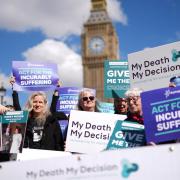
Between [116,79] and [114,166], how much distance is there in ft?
12.1

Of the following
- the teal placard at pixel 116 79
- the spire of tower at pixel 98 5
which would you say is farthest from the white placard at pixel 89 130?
the spire of tower at pixel 98 5

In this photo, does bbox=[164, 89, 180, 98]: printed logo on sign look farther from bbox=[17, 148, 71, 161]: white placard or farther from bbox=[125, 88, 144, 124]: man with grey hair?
bbox=[17, 148, 71, 161]: white placard

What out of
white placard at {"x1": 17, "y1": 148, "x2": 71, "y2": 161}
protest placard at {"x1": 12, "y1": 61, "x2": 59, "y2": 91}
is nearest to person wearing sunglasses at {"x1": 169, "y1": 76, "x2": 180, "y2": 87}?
white placard at {"x1": 17, "y1": 148, "x2": 71, "y2": 161}

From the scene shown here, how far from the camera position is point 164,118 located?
3307 millimetres

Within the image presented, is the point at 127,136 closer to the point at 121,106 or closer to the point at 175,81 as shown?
the point at 175,81

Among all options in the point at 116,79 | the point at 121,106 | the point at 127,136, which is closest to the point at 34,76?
the point at 116,79

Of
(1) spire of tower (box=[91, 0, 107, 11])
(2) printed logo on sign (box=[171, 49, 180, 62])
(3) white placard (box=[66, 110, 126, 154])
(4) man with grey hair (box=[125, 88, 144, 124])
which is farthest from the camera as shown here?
(1) spire of tower (box=[91, 0, 107, 11])

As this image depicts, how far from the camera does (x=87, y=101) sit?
4.37 metres

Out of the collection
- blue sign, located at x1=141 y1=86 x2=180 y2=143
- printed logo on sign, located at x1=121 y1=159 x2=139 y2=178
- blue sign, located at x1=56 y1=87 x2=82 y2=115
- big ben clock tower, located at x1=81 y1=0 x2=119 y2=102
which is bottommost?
printed logo on sign, located at x1=121 y1=159 x2=139 y2=178

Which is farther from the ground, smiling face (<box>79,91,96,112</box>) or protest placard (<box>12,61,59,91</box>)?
protest placard (<box>12,61,59,91</box>)

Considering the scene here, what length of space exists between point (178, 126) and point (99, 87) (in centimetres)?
6567

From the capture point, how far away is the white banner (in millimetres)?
2717

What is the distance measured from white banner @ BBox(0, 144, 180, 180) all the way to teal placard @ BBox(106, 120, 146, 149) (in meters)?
0.89

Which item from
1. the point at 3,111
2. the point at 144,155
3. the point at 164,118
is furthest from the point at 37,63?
the point at 144,155
